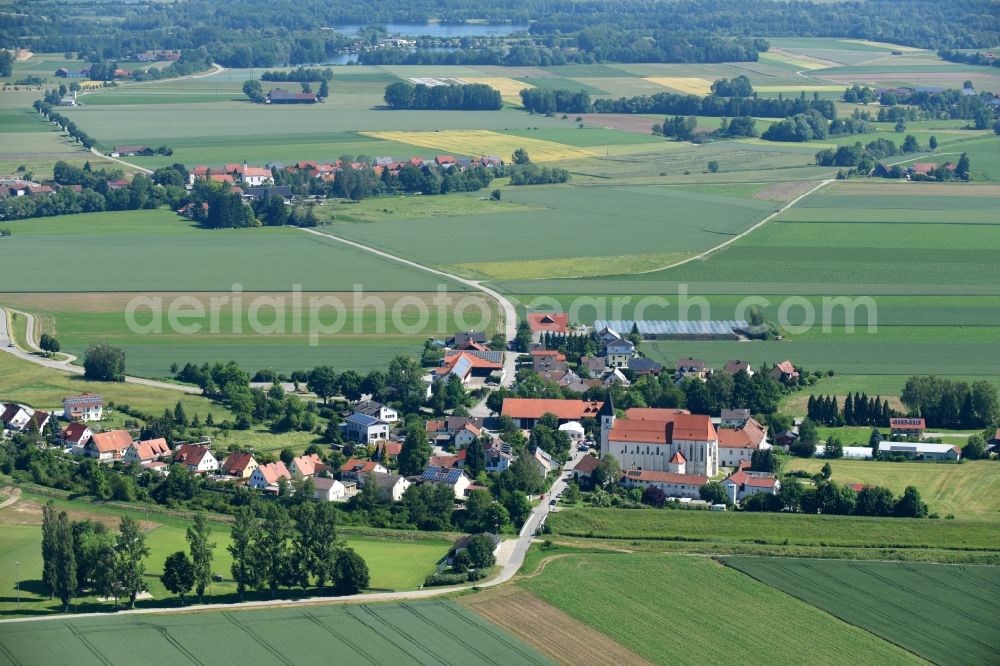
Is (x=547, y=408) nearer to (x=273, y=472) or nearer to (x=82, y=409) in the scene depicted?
(x=273, y=472)

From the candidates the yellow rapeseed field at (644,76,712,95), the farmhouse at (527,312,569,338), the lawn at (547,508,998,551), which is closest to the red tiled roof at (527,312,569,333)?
the farmhouse at (527,312,569,338)

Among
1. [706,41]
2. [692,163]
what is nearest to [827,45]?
[706,41]

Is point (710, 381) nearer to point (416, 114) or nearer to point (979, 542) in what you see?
point (979, 542)

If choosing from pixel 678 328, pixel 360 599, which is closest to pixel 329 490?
pixel 360 599

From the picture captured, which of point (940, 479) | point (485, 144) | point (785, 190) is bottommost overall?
point (940, 479)

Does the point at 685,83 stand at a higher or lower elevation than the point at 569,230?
higher

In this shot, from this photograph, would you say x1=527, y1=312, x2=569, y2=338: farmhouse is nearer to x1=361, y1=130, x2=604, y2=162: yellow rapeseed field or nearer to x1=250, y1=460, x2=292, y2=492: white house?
x1=250, y1=460, x2=292, y2=492: white house
